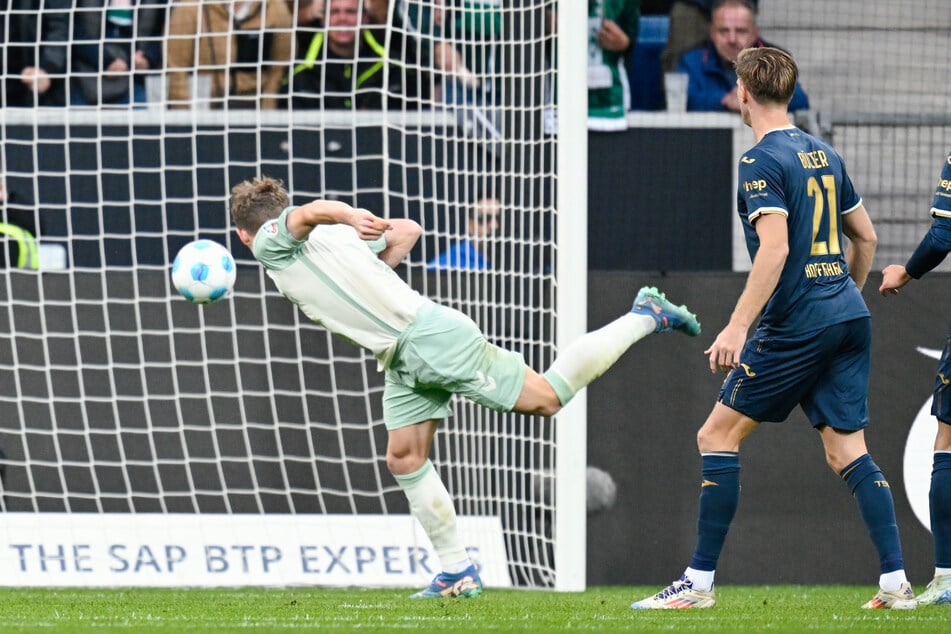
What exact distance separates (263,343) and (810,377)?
3596mm

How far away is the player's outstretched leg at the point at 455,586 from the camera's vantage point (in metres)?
5.93

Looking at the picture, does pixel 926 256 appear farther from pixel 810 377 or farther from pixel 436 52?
pixel 436 52

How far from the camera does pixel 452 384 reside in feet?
18.8

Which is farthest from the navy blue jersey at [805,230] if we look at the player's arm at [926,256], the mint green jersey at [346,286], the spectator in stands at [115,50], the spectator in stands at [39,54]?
the spectator in stands at [39,54]

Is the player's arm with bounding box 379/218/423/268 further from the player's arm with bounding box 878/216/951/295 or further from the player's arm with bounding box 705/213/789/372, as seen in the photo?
the player's arm with bounding box 878/216/951/295

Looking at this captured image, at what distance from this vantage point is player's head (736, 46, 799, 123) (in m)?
4.86

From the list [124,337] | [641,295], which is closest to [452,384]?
[641,295]

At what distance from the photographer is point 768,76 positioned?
15.9ft

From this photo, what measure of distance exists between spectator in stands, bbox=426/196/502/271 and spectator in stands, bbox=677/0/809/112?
2681 mm

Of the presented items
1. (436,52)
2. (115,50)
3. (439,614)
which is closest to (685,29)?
(436,52)

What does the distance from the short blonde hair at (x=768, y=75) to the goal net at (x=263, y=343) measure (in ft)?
6.01

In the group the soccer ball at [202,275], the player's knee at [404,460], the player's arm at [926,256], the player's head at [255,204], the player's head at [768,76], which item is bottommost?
the player's knee at [404,460]

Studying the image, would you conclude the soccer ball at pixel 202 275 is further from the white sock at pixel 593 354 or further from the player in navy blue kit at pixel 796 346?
the player in navy blue kit at pixel 796 346

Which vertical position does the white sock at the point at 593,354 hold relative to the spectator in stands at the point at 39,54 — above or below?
below
